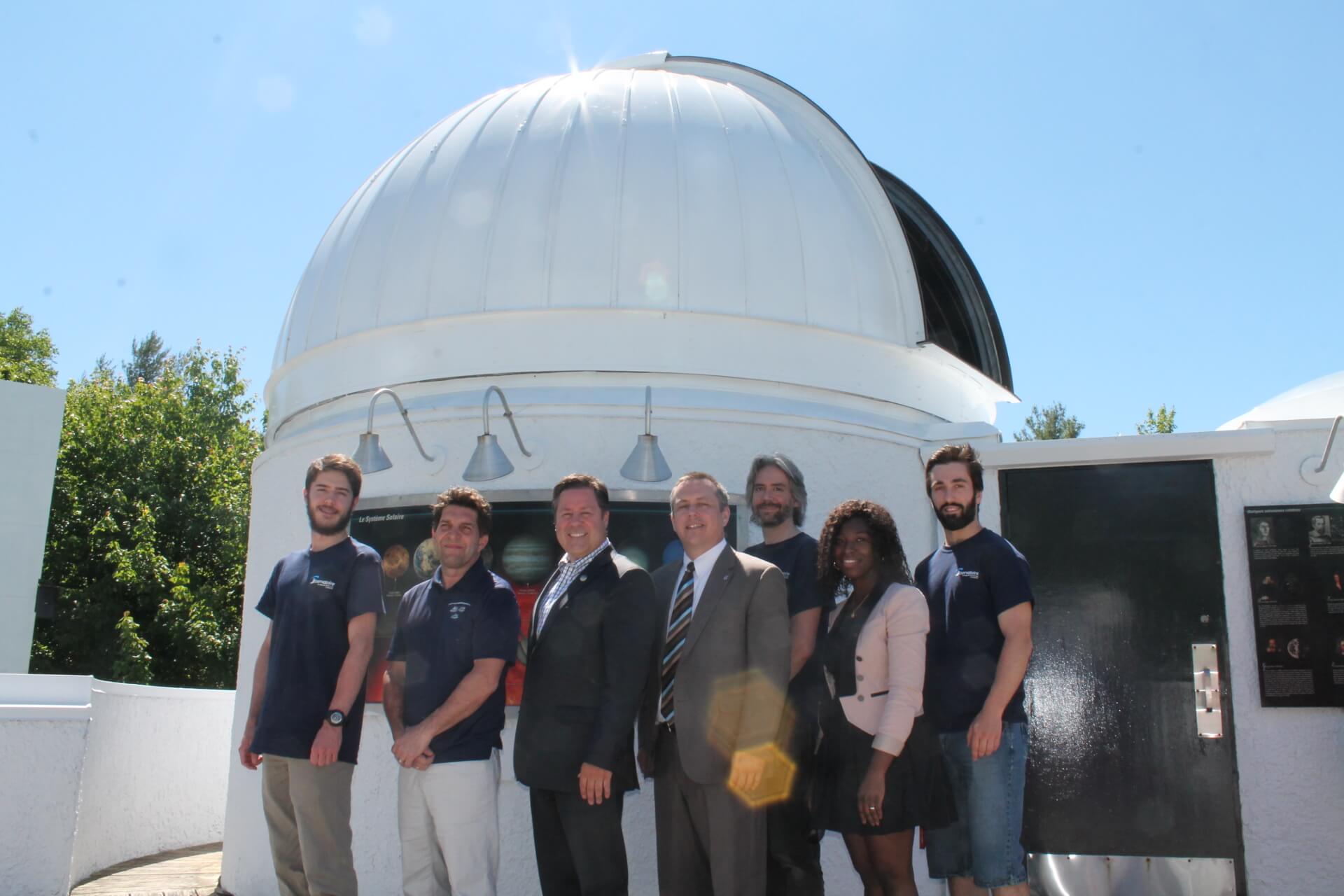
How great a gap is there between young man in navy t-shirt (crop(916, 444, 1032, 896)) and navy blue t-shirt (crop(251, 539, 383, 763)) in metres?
2.00

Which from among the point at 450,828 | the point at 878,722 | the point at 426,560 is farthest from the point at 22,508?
the point at 878,722

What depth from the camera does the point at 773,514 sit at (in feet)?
12.7

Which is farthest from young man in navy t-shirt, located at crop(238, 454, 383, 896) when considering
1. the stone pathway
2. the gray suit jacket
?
the stone pathway

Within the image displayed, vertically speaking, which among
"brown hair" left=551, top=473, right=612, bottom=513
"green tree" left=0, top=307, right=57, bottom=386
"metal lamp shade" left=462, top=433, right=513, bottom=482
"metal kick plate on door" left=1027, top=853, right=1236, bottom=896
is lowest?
"metal kick plate on door" left=1027, top=853, right=1236, bottom=896

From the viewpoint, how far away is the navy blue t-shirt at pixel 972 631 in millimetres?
3385

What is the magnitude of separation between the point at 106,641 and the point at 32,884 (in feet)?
54.9

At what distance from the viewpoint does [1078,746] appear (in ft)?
16.6

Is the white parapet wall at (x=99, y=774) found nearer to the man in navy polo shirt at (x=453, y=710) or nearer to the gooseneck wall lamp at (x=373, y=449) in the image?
the gooseneck wall lamp at (x=373, y=449)

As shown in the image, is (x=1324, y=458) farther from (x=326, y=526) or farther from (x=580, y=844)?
(x=326, y=526)

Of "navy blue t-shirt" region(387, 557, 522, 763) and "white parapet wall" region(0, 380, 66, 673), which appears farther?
"white parapet wall" region(0, 380, 66, 673)

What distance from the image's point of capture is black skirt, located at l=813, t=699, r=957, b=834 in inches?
128

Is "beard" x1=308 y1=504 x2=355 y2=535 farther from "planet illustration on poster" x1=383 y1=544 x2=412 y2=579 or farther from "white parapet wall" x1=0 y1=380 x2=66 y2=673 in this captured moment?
"white parapet wall" x1=0 y1=380 x2=66 y2=673

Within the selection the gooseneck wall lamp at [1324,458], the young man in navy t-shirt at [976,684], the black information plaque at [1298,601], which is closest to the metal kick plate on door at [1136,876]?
the black information plaque at [1298,601]

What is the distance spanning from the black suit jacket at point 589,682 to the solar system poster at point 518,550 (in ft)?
5.28
